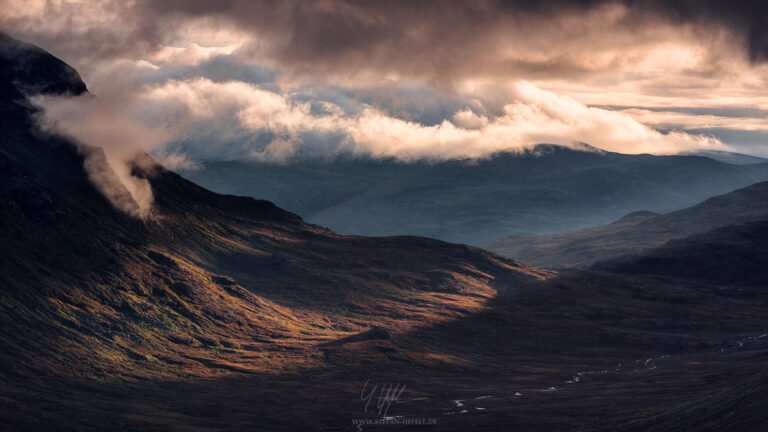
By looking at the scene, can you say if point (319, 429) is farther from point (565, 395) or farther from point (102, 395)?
point (565, 395)

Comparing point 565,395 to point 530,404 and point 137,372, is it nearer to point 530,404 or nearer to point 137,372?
point 530,404

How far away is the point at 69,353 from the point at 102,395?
26.9 m

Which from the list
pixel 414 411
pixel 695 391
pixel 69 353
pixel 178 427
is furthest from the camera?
pixel 69 353

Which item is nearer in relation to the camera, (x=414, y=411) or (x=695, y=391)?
(x=414, y=411)

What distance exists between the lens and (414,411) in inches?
6747

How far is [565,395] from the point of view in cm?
18975

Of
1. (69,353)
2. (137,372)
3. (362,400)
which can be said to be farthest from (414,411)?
(69,353)

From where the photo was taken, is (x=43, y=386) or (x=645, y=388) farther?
(x=645, y=388)

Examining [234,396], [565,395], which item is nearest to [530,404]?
[565,395]

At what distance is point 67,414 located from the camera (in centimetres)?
15088

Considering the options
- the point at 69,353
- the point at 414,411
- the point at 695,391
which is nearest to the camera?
the point at 414,411

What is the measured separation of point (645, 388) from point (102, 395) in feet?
413

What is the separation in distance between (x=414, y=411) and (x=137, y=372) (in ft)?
240

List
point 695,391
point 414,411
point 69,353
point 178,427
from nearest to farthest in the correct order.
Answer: point 178,427 → point 414,411 → point 695,391 → point 69,353
